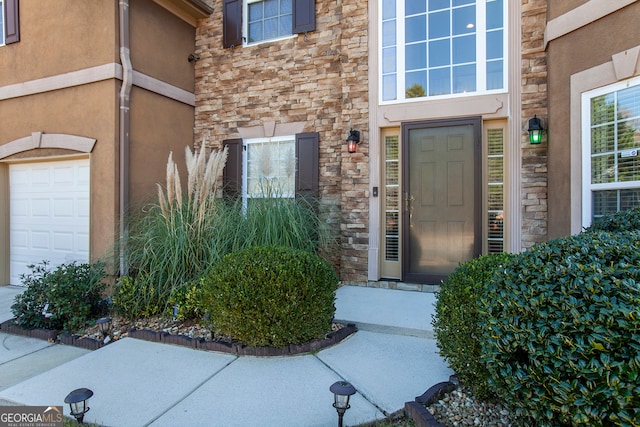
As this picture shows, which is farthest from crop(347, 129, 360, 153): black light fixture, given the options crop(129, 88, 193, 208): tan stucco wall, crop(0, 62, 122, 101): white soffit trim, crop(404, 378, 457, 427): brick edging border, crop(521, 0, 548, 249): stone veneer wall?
crop(404, 378, 457, 427): brick edging border

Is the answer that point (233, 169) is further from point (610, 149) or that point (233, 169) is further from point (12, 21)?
point (610, 149)

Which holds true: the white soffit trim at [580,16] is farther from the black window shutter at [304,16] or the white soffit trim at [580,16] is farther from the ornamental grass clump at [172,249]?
the ornamental grass clump at [172,249]

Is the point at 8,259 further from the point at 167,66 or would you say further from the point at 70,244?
the point at 167,66

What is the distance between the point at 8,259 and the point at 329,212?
590cm

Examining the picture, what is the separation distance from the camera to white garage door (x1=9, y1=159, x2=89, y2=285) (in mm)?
5875

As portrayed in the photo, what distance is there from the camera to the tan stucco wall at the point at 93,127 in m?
5.42

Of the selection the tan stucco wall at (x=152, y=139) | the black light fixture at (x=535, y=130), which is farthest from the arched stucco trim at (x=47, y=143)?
the black light fixture at (x=535, y=130)

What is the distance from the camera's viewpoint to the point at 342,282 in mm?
5695

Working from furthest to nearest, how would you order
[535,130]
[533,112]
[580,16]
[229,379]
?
[533,112], [535,130], [580,16], [229,379]

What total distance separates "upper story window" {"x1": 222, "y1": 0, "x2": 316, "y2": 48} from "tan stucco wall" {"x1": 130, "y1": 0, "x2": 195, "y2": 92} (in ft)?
2.56

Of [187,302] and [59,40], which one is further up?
[59,40]

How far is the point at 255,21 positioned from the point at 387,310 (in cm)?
561

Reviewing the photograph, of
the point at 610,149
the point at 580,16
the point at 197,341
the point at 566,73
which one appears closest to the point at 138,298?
the point at 197,341

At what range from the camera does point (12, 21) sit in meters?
6.21
